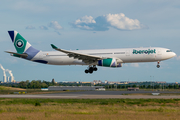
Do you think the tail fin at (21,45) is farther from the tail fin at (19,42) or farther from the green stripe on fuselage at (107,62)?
the green stripe on fuselage at (107,62)

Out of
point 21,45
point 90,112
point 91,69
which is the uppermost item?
point 21,45

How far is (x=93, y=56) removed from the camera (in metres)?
47.6

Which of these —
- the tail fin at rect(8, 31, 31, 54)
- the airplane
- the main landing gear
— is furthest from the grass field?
the tail fin at rect(8, 31, 31, 54)

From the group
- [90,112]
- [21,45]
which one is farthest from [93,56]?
[90,112]

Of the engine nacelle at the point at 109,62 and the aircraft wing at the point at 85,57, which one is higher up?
the aircraft wing at the point at 85,57

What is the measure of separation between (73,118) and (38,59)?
1391 inches

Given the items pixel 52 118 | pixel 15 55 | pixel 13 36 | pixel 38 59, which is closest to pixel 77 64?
pixel 38 59

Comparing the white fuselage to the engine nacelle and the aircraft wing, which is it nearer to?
the engine nacelle

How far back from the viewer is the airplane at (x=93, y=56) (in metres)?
46.7

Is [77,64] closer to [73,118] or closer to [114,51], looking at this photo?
[114,51]

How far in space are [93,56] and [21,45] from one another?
64.0ft

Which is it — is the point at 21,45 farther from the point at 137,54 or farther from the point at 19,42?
the point at 137,54

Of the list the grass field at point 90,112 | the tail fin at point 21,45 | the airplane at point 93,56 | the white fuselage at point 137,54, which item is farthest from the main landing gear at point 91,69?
the grass field at point 90,112

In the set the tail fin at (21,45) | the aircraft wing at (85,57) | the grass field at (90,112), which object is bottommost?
the grass field at (90,112)
